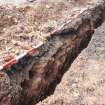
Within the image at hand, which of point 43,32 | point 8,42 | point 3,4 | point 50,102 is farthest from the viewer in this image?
point 3,4

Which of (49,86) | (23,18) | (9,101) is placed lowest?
(49,86)

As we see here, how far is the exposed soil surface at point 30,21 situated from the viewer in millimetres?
6504

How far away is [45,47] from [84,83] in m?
1.25

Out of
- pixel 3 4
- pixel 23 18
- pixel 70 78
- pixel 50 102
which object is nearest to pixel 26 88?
pixel 50 102

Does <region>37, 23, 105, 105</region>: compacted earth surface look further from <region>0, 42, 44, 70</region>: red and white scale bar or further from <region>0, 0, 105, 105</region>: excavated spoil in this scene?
<region>0, 42, 44, 70</region>: red and white scale bar

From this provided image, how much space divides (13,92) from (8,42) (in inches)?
58.1

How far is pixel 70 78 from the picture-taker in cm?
678

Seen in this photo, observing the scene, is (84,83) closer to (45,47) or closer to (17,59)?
(45,47)

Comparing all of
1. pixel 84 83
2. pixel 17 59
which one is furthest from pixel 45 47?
pixel 84 83

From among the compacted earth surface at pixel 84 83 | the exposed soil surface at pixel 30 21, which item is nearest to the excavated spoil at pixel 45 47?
the exposed soil surface at pixel 30 21

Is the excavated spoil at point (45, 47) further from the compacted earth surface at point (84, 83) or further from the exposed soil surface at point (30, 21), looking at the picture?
the compacted earth surface at point (84, 83)

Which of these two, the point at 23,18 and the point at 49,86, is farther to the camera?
the point at 23,18

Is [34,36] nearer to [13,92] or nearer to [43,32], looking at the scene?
→ [43,32]

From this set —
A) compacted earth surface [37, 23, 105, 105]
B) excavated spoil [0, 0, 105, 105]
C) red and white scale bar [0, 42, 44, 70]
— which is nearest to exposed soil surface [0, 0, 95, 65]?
excavated spoil [0, 0, 105, 105]
